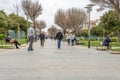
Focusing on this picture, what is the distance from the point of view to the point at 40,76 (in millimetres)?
12000

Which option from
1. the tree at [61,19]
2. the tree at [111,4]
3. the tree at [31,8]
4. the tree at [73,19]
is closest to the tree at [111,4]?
the tree at [111,4]

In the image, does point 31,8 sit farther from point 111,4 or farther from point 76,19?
point 111,4

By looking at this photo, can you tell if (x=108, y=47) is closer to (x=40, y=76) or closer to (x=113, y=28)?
(x=40, y=76)

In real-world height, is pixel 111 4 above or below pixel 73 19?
below

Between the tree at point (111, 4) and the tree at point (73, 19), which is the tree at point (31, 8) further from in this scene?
the tree at point (111, 4)

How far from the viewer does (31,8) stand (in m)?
96.6

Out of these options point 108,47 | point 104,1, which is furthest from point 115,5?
point 108,47

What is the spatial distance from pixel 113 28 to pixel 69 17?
58.1 m

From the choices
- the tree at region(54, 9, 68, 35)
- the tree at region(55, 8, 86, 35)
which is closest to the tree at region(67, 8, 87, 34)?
the tree at region(55, 8, 86, 35)

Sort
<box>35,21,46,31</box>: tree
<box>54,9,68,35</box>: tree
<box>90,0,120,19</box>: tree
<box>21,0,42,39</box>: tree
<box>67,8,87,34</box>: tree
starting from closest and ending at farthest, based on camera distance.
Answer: <box>90,0,120,19</box>: tree < <box>21,0,42,39</box>: tree < <box>67,8,87,34</box>: tree < <box>54,9,68,35</box>: tree < <box>35,21,46,31</box>: tree

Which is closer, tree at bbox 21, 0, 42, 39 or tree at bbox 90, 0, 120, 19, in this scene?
tree at bbox 90, 0, 120, 19

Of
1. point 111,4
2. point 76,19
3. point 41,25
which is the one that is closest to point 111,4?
point 111,4

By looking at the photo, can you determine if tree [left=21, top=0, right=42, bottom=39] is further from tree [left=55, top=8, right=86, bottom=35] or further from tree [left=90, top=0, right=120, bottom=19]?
tree [left=90, top=0, right=120, bottom=19]

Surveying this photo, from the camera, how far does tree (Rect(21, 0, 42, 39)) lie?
314 feet
